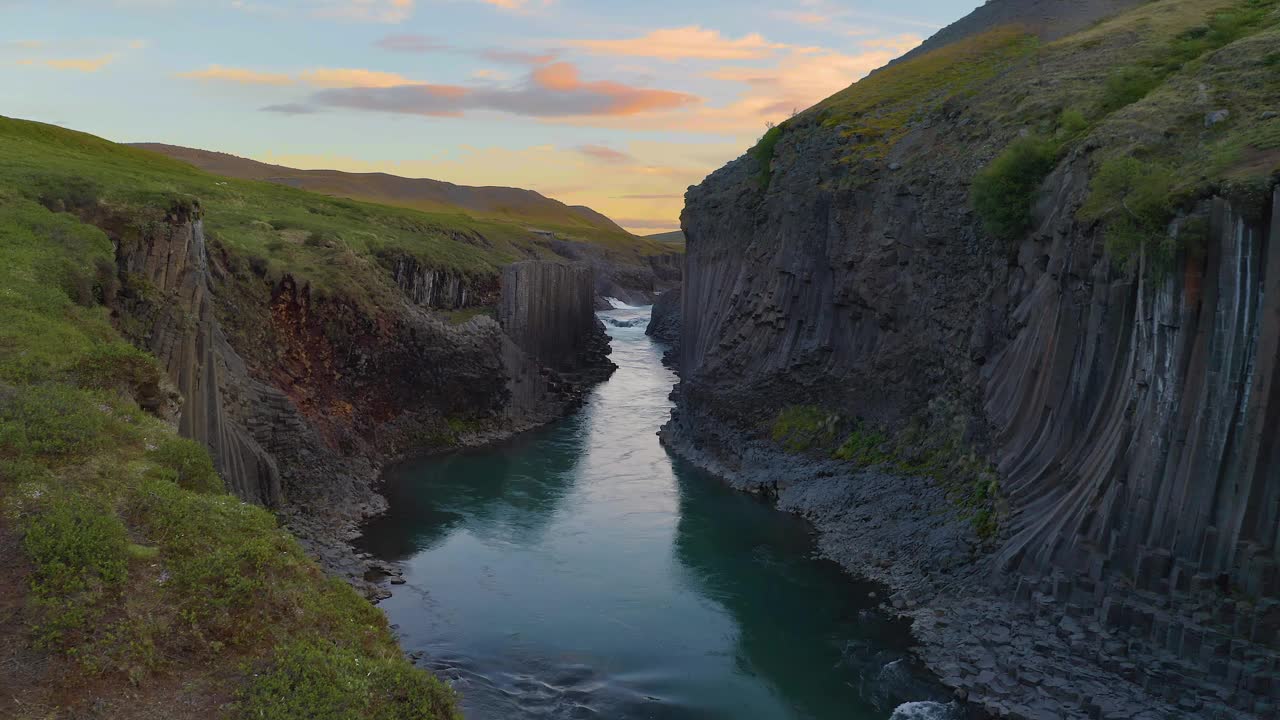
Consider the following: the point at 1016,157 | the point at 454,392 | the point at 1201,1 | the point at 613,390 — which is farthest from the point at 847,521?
the point at 613,390

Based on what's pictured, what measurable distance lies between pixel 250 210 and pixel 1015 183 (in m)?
40.1

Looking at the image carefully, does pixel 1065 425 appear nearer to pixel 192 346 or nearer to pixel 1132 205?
pixel 1132 205

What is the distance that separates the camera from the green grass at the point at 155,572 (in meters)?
13.6

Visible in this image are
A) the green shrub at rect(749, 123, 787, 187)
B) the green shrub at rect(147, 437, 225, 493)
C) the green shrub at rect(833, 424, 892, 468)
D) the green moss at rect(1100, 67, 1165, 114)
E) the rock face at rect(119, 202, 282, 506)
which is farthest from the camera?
the green shrub at rect(749, 123, 787, 187)

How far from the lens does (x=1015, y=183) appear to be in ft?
98.7

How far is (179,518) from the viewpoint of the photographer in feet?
52.4

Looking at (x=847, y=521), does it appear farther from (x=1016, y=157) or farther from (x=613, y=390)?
(x=613, y=390)

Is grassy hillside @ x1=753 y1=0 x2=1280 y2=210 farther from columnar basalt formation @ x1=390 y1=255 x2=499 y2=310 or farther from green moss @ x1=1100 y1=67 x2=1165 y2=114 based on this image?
columnar basalt formation @ x1=390 y1=255 x2=499 y2=310

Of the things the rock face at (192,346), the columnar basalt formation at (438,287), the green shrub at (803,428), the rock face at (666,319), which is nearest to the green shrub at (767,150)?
the green shrub at (803,428)

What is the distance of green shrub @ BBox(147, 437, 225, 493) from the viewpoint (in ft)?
58.1

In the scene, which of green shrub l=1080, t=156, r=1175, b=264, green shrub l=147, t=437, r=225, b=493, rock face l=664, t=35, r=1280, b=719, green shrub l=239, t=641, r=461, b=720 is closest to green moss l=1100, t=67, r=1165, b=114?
rock face l=664, t=35, r=1280, b=719

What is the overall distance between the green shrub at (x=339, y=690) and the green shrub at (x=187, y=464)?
182 inches

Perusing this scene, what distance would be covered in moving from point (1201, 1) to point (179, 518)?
135 feet

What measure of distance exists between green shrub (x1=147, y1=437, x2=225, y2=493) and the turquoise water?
7290 mm
